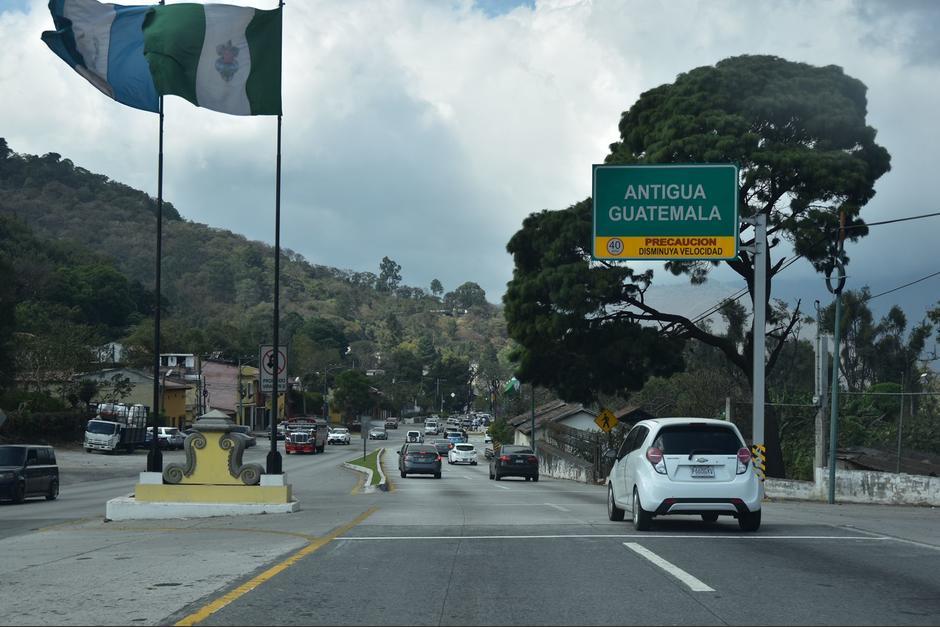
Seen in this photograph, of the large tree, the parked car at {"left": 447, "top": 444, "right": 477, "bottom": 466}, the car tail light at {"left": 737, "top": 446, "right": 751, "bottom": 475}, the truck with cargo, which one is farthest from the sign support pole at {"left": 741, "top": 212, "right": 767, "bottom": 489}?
the truck with cargo

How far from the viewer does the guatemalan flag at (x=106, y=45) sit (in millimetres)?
20969

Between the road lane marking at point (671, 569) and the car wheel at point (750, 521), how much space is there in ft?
8.34

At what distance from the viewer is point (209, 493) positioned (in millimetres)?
20438

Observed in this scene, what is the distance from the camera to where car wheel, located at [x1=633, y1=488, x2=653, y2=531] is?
14.9 m

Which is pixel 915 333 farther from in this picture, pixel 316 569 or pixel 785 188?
pixel 316 569

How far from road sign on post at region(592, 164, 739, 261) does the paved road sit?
9.08 meters

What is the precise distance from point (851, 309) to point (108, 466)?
37.3 m

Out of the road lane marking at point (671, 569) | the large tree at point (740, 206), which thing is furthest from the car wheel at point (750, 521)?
the large tree at point (740, 206)

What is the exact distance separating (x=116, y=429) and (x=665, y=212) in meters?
Result: 49.9

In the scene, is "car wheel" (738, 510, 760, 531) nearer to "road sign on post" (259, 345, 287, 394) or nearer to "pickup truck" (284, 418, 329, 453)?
"road sign on post" (259, 345, 287, 394)

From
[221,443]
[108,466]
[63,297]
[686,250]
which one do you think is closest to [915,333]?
[686,250]

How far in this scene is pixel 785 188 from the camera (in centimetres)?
3167

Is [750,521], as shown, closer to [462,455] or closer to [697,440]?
[697,440]

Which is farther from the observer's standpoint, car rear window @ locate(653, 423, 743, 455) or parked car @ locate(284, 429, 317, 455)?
parked car @ locate(284, 429, 317, 455)
